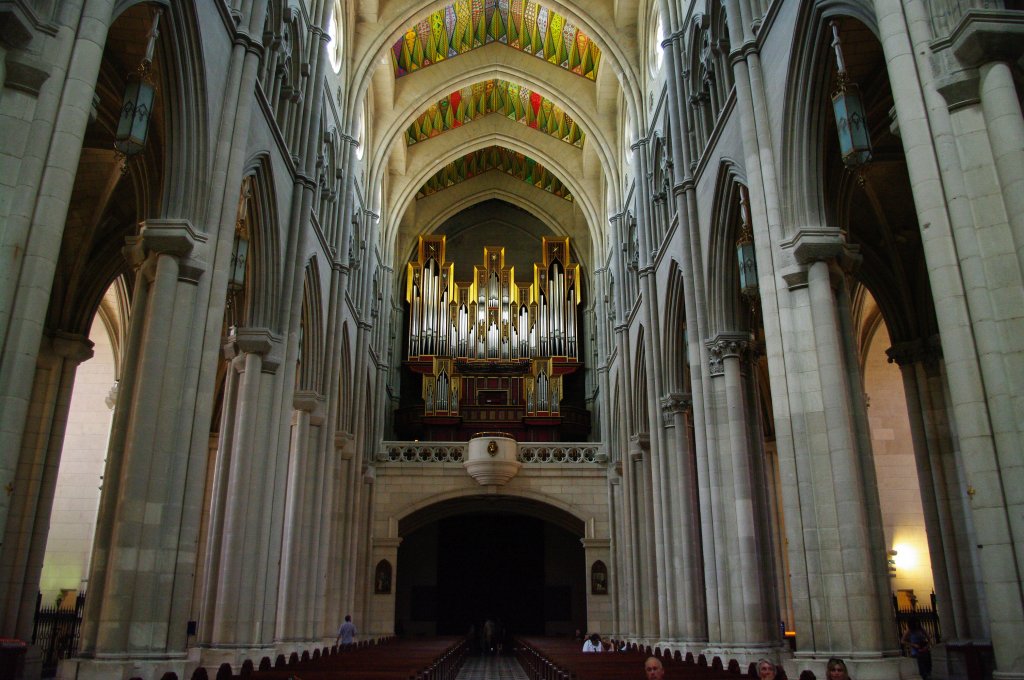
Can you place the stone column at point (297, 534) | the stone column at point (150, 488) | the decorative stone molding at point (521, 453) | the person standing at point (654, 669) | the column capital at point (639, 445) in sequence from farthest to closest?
the decorative stone molding at point (521, 453), the column capital at point (639, 445), the stone column at point (297, 534), the stone column at point (150, 488), the person standing at point (654, 669)

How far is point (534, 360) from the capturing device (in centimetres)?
3203

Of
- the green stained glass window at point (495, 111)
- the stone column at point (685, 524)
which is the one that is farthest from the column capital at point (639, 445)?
the green stained glass window at point (495, 111)

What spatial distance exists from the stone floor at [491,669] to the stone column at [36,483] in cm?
871

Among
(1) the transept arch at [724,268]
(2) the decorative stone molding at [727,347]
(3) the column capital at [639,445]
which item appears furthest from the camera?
(3) the column capital at [639,445]

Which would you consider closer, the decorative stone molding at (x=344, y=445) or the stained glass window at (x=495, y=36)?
the decorative stone molding at (x=344, y=445)

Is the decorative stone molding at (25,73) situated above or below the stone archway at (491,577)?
above

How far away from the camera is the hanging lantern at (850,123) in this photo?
9484 mm

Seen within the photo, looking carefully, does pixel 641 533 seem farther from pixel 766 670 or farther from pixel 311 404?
pixel 766 670

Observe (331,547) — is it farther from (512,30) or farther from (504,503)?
(512,30)

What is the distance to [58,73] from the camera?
712 centimetres

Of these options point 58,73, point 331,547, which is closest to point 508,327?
point 331,547

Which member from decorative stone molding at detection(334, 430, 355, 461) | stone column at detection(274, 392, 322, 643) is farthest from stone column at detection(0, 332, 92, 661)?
decorative stone molding at detection(334, 430, 355, 461)

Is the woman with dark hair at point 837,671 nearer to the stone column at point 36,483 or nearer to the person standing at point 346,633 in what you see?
the stone column at point 36,483

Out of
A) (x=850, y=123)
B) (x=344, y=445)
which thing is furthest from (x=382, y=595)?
(x=850, y=123)
